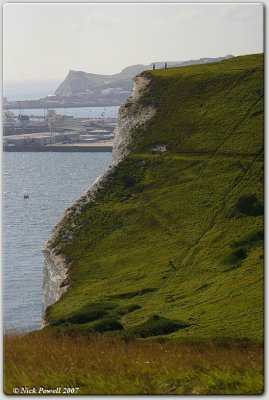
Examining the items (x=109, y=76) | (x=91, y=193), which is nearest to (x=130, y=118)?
(x=91, y=193)

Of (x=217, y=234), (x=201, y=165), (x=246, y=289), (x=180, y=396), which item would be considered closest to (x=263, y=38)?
(x=180, y=396)

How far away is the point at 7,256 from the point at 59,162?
9120 centimetres

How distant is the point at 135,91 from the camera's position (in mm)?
69312

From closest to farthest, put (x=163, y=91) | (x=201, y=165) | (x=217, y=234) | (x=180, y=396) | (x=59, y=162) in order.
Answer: (x=180, y=396) → (x=217, y=234) → (x=201, y=165) → (x=163, y=91) → (x=59, y=162)

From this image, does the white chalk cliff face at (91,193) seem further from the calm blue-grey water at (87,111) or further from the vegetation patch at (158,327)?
the vegetation patch at (158,327)

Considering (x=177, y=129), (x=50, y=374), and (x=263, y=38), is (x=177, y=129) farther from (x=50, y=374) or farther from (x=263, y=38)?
(x=50, y=374)

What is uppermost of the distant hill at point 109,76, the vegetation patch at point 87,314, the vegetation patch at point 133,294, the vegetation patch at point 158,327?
the distant hill at point 109,76

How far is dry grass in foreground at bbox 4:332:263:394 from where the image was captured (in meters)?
16.7

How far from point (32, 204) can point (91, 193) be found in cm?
4657

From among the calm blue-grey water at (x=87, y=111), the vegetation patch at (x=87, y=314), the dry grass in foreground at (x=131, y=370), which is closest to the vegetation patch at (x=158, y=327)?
the vegetation patch at (x=87, y=314)

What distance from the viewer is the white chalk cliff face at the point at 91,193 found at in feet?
175

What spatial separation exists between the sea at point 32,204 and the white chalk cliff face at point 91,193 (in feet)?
9.36

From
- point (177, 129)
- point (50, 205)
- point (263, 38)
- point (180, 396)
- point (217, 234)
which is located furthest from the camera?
point (50, 205)

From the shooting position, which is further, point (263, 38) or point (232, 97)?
point (232, 97)
